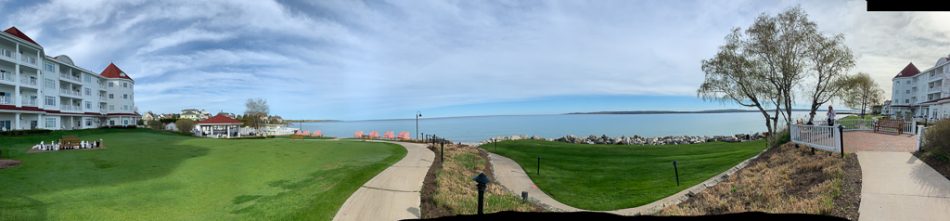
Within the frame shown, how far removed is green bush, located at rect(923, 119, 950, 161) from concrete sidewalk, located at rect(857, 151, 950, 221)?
1.88ft

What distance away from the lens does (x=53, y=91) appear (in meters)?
32.6

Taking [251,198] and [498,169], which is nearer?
[251,198]

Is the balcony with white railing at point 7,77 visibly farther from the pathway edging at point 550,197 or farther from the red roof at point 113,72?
the pathway edging at point 550,197

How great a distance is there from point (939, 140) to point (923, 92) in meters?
56.1

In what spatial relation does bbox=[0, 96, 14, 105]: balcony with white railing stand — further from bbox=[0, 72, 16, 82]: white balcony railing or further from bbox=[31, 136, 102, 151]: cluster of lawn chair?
bbox=[31, 136, 102, 151]: cluster of lawn chair

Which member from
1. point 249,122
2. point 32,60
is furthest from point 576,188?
point 249,122

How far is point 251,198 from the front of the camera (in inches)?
311

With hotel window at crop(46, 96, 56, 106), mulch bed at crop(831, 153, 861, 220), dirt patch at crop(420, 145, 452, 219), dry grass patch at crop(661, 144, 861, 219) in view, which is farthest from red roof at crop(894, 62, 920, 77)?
hotel window at crop(46, 96, 56, 106)

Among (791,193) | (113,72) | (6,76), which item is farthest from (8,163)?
(113,72)

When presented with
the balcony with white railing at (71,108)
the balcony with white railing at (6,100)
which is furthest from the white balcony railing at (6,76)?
the balcony with white railing at (71,108)

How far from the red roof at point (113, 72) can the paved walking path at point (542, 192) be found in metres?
53.0

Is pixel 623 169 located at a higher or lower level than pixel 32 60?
lower

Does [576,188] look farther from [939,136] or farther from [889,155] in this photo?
[939,136]

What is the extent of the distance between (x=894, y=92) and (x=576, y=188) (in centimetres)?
6847
